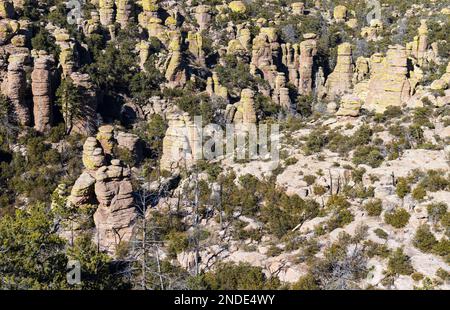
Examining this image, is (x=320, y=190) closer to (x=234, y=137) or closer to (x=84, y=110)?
(x=234, y=137)

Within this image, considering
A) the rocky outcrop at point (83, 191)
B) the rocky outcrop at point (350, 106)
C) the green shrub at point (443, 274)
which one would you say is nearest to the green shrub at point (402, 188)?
the green shrub at point (443, 274)

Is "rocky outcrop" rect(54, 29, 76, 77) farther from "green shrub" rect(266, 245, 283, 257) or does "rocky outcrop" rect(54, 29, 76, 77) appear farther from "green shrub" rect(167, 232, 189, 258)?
"green shrub" rect(266, 245, 283, 257)

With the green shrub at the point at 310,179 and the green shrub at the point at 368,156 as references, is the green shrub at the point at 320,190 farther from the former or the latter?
the green shrub at the point at 368,156

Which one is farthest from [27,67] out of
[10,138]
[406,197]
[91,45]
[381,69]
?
[406,197]

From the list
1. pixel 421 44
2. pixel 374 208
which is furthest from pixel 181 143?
pixel 421 44

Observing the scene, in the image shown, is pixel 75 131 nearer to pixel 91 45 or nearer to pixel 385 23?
pixel 91 45
